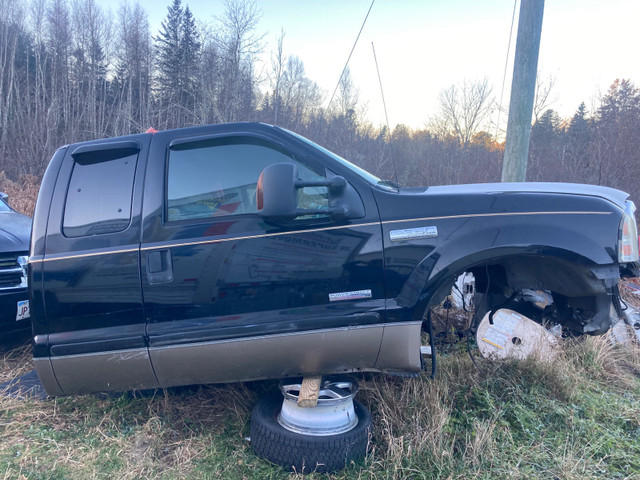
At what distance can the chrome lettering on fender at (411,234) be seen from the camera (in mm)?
2525

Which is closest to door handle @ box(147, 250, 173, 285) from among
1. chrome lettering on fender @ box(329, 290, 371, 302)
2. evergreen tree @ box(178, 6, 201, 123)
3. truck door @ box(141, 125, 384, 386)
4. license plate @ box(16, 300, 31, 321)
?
truck door @ box(141, 125, 384, 386)

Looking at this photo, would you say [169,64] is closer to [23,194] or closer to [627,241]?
[23,194]

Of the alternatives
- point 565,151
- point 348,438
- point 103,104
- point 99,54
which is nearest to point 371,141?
point 565,151

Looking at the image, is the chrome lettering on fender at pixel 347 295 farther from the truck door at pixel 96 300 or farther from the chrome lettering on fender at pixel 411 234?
the truck door at pixel 96 300

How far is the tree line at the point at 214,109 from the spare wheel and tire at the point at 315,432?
10882 mm

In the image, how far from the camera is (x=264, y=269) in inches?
98.5

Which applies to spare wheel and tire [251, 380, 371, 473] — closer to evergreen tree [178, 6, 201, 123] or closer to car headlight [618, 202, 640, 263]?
car headlight [618, 202, 640, 263]

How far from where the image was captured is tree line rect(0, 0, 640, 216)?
14.1m

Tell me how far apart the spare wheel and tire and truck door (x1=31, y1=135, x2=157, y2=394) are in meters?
0.77

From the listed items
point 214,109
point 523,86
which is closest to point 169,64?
point 214,109

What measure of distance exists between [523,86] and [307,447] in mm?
4690

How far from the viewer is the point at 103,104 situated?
21031 mm

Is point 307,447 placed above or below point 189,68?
below

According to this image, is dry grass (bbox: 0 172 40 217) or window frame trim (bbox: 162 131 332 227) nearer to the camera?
window frame trim (bbox: 162 131 332 227)
